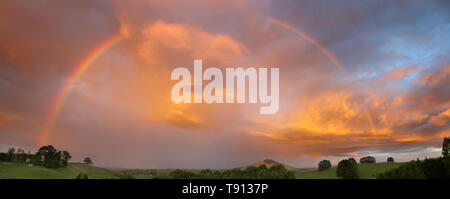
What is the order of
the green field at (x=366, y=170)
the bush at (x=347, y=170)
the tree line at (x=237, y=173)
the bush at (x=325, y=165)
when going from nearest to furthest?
the green field at (x=366, y=170), the bush at (x=347, y=170), the tree line at (x=237, y=173), the bush at (x=325, y=165)

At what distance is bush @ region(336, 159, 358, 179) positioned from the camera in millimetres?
164837

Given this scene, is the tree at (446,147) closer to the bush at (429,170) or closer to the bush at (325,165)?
the bush at (429,170)

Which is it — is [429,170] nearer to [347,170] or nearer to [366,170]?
[347,170]

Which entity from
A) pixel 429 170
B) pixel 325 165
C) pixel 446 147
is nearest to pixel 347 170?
pixel 325 165

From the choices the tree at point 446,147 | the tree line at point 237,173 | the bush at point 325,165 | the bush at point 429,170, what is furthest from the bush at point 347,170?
the tree at point 446,147

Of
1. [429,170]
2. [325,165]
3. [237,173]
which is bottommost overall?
[237,173]

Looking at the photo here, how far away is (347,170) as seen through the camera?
167 m

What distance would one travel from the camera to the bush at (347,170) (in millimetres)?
164837

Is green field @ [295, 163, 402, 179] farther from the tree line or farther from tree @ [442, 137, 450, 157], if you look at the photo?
tree @ [442, 137, 450, 157]

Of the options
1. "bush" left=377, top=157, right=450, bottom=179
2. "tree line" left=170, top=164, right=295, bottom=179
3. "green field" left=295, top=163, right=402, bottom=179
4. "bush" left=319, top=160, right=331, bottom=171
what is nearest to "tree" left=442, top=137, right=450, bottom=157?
"bush" left=377, top=157, right=450, bottom=179
